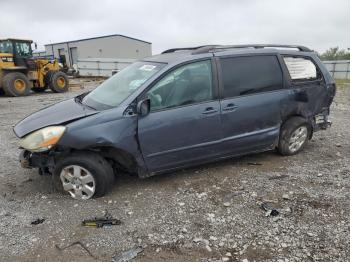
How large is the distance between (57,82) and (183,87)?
1369 cm

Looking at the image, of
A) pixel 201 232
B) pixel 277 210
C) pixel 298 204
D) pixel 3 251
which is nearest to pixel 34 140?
pixel 3 251

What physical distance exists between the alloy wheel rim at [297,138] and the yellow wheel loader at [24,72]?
43.2 ft

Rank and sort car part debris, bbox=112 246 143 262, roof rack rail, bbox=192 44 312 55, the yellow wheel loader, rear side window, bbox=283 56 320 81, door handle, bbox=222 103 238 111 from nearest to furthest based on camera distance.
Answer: car part debris, bbox=112 246 143 262 < door handle, bbox=222 103 238 111 < roof rack rail, bbox=192 44 312 55 < rear side window, bbox=283 56 320 81 < the yellow wheel loader

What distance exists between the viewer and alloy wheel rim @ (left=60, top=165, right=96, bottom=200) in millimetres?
3696

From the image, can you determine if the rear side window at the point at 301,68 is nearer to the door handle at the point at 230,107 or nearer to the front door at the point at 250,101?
the front door at the point at 250,101

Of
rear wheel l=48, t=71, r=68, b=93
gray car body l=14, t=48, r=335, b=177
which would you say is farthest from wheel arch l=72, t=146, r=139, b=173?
rear wheel l=48, t=71, r=68, b=93

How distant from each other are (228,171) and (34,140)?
257 centimetres

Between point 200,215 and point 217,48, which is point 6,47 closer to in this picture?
point 217,48

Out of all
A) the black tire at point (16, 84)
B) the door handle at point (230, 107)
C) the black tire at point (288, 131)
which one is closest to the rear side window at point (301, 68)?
the black tire at point (288, 131)

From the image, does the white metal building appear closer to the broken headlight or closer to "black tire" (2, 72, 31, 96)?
"black tire" (2, 72, 31, 96)

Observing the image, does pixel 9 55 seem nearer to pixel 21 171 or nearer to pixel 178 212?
pixel 21 171

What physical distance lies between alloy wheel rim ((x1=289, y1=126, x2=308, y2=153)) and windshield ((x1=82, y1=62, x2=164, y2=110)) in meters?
2.42

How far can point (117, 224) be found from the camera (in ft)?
10.8

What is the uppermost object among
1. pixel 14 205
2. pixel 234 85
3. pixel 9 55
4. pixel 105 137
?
pixel 9 55
